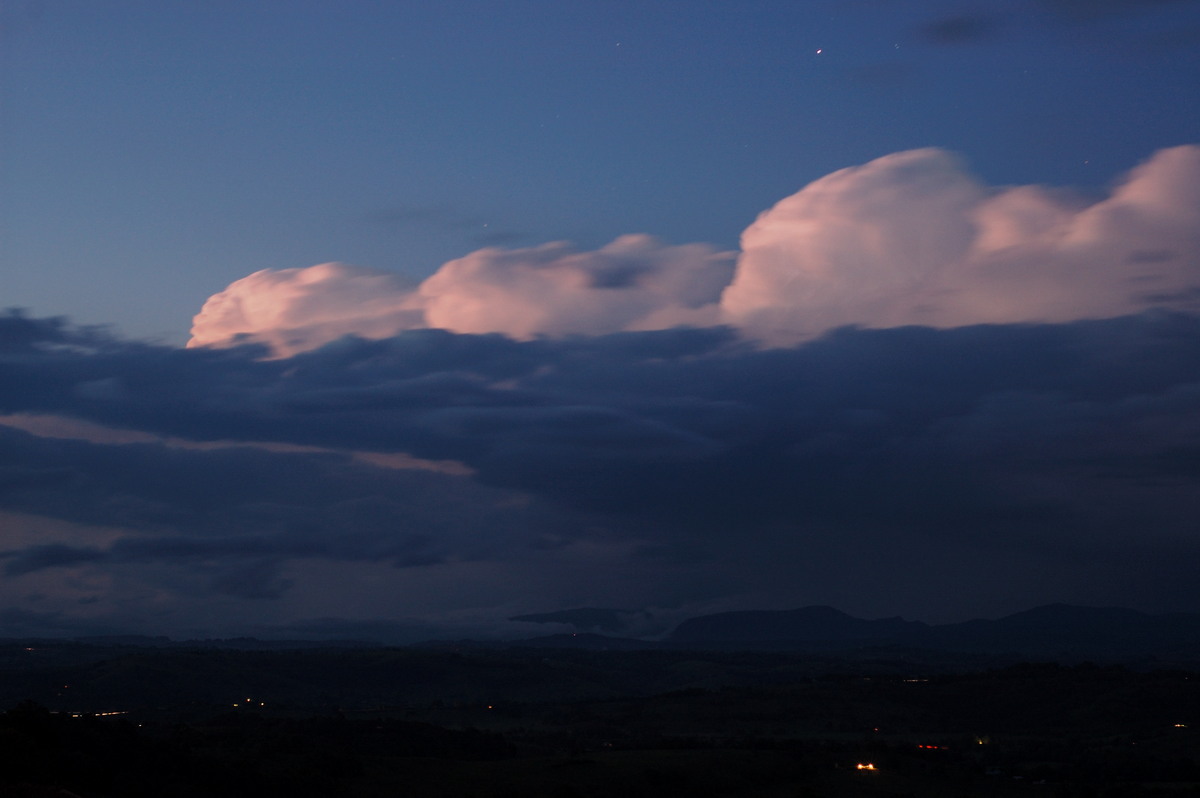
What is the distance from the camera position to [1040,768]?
504ft

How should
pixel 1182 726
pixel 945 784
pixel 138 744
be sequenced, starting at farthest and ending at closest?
pixel 1182 726 < pixel 945 784 < pixel 138 744

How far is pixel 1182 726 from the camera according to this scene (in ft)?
633

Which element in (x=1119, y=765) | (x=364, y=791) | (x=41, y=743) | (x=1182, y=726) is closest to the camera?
(x=41, y=743)

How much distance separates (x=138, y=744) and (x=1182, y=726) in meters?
166

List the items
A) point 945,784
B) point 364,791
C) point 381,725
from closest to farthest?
1. point 364,791
2. point 945,784
3. point 381,725

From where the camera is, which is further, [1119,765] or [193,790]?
[1119,765]

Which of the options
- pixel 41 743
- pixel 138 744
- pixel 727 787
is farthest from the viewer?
pixel 727 787

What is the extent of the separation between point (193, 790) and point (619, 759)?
6241 centimetres

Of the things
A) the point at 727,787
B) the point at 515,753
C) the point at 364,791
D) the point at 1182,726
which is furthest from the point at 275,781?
the point at 1182,726

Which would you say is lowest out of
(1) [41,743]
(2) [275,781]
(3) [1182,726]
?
(3) [1182,726]

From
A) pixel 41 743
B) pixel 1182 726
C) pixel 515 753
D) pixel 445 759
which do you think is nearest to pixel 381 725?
pixel 515 753

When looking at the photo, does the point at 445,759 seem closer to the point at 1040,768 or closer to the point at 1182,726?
the point at 1040,768

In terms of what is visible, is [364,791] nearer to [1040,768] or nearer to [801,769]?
[801,769]

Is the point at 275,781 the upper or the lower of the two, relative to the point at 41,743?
lower
